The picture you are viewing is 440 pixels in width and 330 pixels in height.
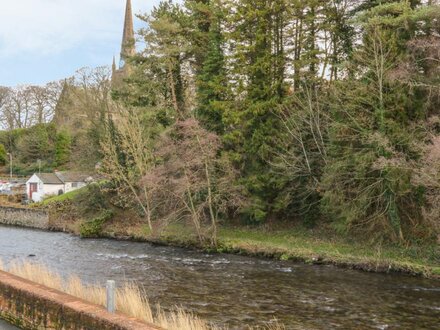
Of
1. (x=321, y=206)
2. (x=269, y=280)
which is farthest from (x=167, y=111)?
(x=269, y=280)

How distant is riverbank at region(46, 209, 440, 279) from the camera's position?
20781 millimetres

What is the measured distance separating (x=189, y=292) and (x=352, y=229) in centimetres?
1186

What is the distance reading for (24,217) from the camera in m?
45.2

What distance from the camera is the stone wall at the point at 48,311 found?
273 inches

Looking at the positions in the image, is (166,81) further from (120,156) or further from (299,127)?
(299,127)

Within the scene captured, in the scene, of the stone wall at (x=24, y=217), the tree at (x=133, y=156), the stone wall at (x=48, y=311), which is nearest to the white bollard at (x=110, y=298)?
the stone wall at (x=48, y=311)

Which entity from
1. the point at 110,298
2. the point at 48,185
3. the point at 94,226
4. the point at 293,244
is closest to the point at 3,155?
the point at 48,185

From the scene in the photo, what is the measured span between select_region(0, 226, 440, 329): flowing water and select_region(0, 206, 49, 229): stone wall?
1506cm

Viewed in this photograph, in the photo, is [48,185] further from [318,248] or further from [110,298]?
[110,298]

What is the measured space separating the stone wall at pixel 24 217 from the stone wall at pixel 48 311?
1362 inches

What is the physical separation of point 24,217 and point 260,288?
34.6m

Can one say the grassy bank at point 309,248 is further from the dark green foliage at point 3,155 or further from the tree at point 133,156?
the dark green foliage at point 3,155

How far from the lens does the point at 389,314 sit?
14.4 meters

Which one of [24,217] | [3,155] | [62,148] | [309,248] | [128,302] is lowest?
[309,248]
